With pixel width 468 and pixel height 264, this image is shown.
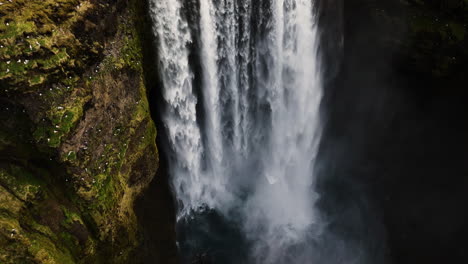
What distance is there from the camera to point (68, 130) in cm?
596

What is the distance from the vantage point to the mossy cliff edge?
5.38 meters

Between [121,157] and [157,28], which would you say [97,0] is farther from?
[121,157]

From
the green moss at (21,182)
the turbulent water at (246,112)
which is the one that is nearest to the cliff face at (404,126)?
the turbulent water at (246,112)

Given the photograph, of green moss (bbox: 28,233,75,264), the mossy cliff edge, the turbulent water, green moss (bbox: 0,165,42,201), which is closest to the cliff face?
the turbulent water

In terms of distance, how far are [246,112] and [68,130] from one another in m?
5.65

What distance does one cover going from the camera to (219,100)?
1003 cm

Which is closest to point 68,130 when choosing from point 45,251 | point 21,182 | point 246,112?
point 21,182

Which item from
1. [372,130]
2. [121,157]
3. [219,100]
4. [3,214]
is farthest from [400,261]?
[3,214]

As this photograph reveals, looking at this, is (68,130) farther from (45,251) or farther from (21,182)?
(45,251)

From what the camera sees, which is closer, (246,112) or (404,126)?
(246,112)

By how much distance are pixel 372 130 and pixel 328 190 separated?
2597 millimetres

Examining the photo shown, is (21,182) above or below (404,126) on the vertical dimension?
below

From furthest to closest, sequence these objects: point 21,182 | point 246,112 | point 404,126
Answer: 1. point 404,126
2. point 246,112
3. point 21,182

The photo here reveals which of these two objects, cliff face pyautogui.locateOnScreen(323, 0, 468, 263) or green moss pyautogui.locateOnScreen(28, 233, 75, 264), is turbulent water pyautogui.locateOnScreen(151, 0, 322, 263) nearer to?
cliff face pyautogui.locateOnScreen(323, 0, 468, 263)
